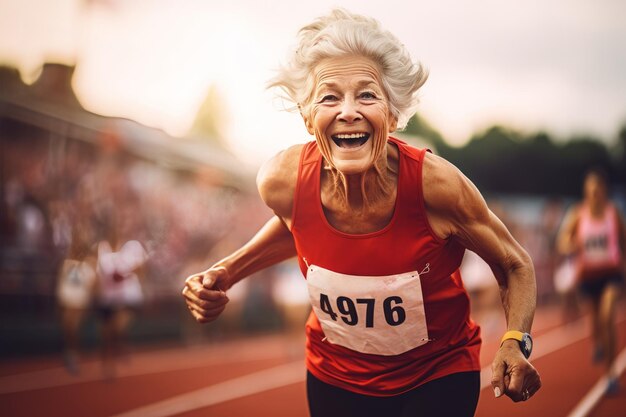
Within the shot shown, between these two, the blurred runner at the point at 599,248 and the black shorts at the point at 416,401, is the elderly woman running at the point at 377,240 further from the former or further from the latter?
the blurred runner at the point at 599,248

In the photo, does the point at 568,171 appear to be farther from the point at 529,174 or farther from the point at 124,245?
the point at 124,245

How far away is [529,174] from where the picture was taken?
202 ft

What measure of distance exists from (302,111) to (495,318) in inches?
485

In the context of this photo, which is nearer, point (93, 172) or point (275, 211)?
point (275, 211)

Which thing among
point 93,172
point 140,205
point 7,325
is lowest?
point 7,325

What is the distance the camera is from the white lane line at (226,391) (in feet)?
23.1

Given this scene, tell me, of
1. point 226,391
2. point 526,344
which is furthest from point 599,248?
point 526,344

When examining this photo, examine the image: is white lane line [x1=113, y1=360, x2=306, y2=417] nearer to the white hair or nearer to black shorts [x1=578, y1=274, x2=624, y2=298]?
black shorts [x1=578, y1=274, x2=624, y2=298]

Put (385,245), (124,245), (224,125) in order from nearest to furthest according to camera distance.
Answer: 1. (385,245)
2. (124,245)
3. (224,125)

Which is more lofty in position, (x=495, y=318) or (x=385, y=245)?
(x=385, y=245)

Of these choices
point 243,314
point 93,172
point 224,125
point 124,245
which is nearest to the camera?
point 124,245

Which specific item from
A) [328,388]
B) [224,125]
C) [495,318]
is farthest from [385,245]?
[224,125]

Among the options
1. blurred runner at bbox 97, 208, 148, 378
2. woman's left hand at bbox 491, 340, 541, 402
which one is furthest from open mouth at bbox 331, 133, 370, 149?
blurred runner at bbox 97, 208, 148, 378

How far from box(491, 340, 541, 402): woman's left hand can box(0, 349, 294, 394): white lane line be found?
6.82 meters
